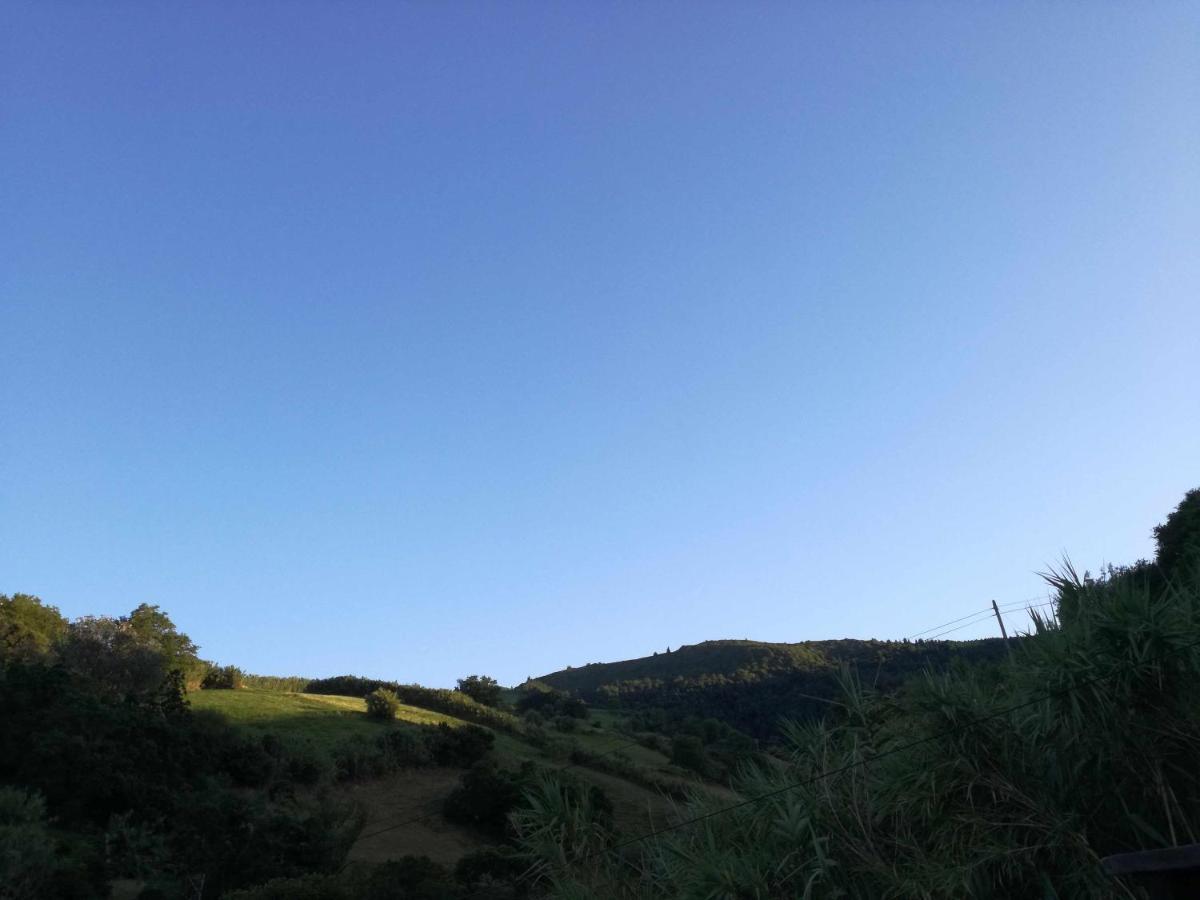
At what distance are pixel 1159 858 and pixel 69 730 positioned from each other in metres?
28.5

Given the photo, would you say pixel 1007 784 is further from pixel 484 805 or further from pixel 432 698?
pixel 432 698

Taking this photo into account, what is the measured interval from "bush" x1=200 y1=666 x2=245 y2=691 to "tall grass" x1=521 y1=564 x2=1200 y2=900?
118 ft

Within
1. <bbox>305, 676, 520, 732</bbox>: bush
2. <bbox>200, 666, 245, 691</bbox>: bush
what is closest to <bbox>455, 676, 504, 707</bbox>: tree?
<bbox>305, 676, 520, 732</bbox>: bush

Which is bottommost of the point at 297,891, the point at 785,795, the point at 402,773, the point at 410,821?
the point at 297,891

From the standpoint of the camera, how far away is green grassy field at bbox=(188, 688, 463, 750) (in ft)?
120

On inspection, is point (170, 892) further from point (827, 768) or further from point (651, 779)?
point (651, 779)

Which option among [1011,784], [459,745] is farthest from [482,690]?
[1011,784]

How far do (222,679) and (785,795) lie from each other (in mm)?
38619

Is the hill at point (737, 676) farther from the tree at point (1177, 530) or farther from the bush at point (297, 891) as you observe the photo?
the bush at point (297, 891)

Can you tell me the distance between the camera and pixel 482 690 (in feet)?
182

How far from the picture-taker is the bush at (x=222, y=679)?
44750 millimetres

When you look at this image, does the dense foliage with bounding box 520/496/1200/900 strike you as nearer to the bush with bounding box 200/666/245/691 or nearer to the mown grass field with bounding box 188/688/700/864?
the mown grass field with bounding box 188/688/700/864

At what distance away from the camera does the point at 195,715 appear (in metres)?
33.6

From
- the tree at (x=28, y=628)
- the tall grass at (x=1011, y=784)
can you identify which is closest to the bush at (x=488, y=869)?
the tall grass at (x=1011, y=784)
